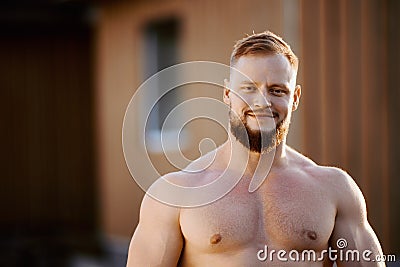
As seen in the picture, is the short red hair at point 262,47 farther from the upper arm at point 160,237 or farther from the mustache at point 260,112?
the upper arm at point 160,237

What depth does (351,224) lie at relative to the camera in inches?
128

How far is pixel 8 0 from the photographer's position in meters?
12.2

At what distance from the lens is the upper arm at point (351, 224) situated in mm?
3250

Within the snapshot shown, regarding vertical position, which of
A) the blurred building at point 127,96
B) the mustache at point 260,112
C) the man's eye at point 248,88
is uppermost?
the man's eye at point 248,88

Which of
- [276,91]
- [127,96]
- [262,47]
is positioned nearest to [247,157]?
[276,91]

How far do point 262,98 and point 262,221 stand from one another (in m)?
0.49

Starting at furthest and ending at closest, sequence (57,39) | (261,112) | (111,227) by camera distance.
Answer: (57,39)
(111,227)
(261,112)

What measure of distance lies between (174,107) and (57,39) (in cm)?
384

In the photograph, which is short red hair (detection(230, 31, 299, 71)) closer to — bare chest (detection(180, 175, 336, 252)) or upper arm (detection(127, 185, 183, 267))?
bare chest (detection(180, 175, 336, 252))

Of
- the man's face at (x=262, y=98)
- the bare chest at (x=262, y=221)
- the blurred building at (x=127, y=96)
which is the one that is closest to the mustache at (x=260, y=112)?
the man's face at (x=262, y=98)

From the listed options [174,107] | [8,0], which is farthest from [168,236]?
[8,0]

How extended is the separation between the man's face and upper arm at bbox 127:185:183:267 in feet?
1.34

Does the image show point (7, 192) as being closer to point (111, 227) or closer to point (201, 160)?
point (111, 227)

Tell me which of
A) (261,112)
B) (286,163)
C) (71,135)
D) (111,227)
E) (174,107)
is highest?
(261,112)
